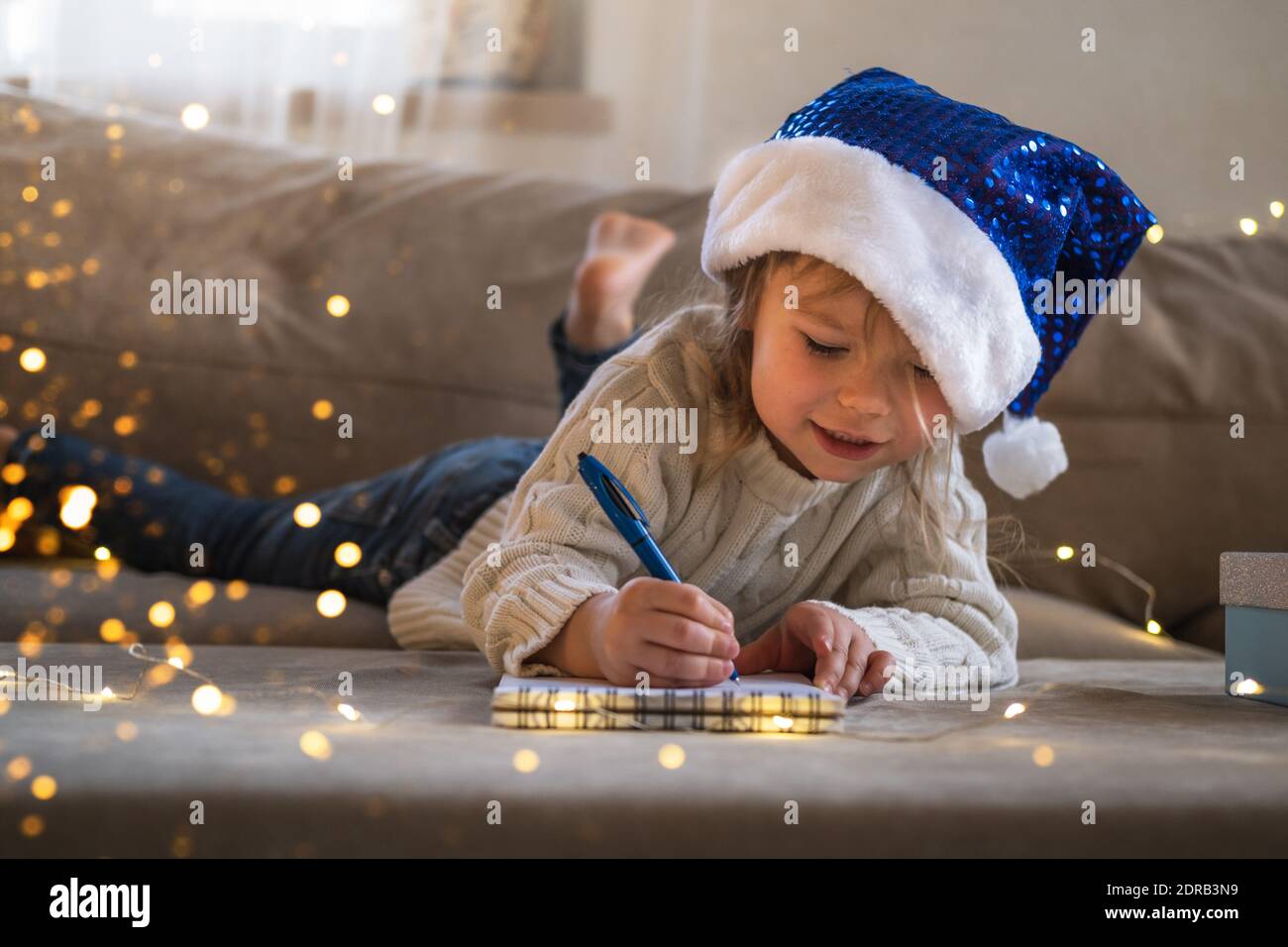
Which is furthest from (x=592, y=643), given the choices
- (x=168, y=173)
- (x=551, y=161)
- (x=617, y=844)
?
(x=551, y=161)

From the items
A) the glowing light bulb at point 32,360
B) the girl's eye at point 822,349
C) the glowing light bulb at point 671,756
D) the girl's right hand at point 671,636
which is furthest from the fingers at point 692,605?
the glowing light bulb at point 32,360

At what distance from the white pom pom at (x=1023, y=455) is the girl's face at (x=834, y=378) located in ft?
0.42

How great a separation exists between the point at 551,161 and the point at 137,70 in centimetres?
73

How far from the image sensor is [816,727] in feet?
1.96

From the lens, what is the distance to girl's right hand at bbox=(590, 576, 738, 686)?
651 mm

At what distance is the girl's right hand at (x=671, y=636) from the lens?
25.6 inches

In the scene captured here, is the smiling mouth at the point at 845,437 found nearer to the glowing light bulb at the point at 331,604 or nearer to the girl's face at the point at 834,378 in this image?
the girl's face at the point at 834,378

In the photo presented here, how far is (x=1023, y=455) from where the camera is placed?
94cm

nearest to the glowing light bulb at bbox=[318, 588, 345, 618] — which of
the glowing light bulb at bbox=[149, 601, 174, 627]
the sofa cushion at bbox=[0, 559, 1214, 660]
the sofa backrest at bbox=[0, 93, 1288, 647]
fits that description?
the sofa cushion at bbox=[0, 559, 1214, 660]

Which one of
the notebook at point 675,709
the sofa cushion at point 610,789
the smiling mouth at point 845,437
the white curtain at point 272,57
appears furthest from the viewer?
the white curtain at point 272,57

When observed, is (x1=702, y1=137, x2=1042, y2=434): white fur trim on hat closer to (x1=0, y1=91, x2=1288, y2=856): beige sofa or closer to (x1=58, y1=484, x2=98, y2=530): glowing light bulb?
(x1=0, y1=91, x2=1288, y2=856): beige sofa

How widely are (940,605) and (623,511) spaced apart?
288mm

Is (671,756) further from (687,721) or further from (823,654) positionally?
(823,654)

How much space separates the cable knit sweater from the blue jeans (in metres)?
0.16
